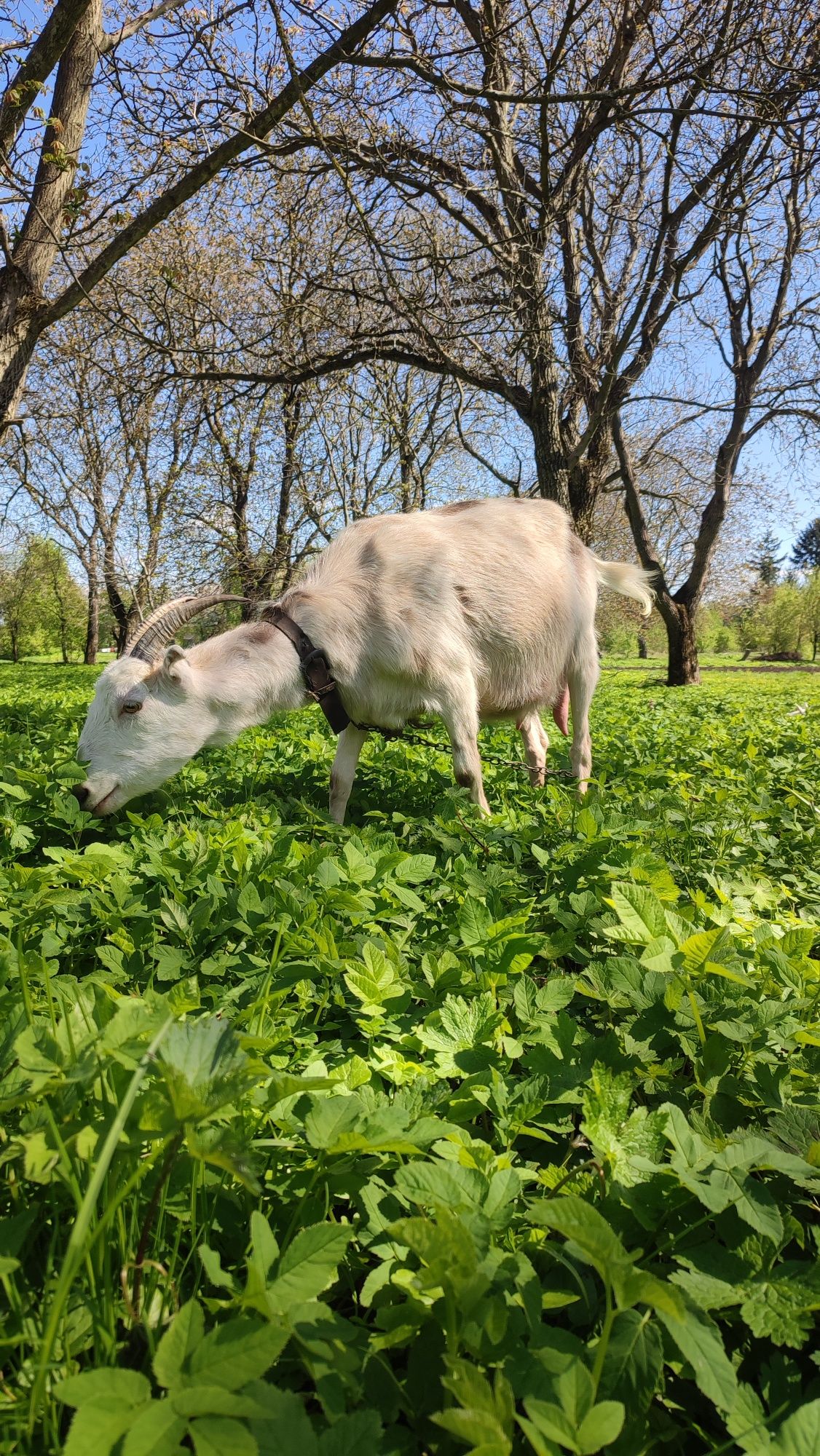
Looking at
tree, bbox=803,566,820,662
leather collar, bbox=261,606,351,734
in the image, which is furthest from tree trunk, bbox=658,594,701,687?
tree, bbox=803,566,820,662

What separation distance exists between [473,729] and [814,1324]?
354 centimetres

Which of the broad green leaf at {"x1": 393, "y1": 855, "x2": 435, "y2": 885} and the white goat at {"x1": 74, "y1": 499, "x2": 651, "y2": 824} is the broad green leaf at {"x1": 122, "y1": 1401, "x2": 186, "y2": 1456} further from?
the white goat at {"x1": 74, "y1": 499, "x2": 651, "y2": 824}

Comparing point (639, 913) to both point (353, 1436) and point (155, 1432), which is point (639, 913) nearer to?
point (353, 1436)

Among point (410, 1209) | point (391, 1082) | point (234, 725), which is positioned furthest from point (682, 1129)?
point (234, 725)

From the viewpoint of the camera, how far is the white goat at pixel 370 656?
425 cm

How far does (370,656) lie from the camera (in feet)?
15.0

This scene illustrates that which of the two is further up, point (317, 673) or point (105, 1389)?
point (317, 673)

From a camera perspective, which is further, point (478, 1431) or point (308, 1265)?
point (308, 1265)

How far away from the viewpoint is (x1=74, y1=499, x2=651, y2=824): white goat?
4.25 metres

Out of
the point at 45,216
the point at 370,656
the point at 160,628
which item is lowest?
the point at 370,656

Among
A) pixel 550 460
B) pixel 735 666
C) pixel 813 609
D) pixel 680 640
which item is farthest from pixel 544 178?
pixel 813 609

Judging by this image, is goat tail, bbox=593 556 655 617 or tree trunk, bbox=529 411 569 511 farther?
tree trunk, bbox=529 411 569 511

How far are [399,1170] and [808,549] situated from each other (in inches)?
5514

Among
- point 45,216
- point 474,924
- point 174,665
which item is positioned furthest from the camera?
point 45,216
